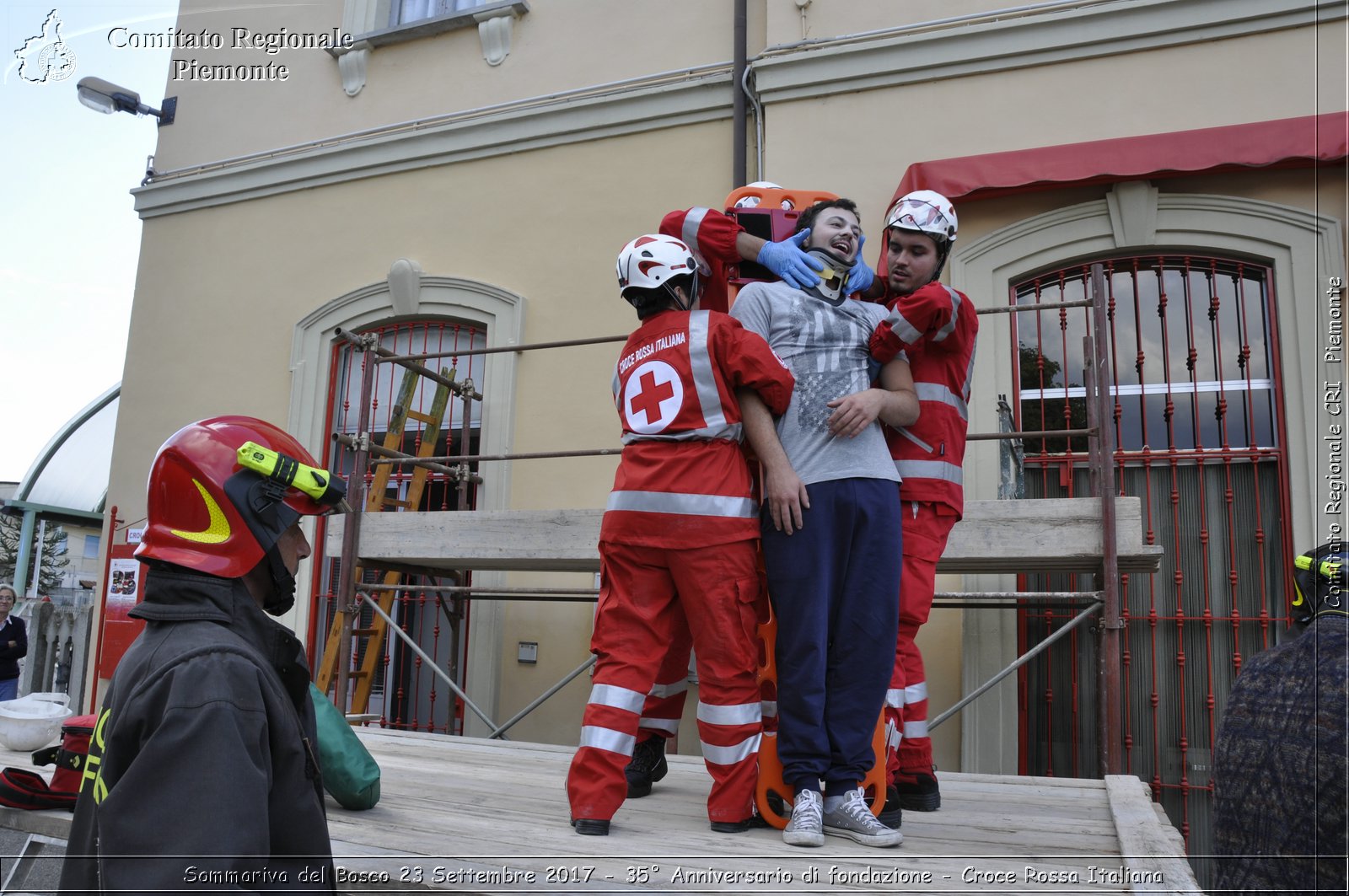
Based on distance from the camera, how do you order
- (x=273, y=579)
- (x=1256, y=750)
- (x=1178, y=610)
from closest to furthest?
(x=273, y=579) < (x=1256, y=750) < (x=1178, y=610)

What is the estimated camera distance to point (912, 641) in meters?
3.33

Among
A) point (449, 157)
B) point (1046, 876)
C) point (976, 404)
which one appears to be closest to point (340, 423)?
point (449, 157)

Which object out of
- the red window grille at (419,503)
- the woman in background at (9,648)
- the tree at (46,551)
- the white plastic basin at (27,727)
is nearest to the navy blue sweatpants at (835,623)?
the white plastic basin at (27,727)

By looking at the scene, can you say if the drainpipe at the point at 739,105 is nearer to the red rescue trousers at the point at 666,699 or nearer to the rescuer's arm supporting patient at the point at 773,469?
the rescuer's arm supporting patient at the point at 773,469

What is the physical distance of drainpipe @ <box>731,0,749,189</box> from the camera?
699 centimetres

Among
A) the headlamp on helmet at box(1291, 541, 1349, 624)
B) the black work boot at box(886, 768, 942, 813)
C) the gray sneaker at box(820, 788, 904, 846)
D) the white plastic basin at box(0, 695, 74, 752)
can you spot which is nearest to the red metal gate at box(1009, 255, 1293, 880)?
the black work boot at box(886, 768, 942, 813)

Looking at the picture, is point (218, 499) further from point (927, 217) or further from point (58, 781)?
point (927, 217)

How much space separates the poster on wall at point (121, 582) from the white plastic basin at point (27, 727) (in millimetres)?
4599

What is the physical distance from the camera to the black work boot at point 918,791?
10.9 ft

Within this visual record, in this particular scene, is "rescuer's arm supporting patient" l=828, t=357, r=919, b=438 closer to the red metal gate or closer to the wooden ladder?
the red metal gate

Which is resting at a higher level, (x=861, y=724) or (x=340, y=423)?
(x=340, y=423)

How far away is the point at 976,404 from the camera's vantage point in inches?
240

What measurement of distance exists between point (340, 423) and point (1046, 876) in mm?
6886

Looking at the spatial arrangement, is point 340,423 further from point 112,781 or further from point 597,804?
point 112,781
